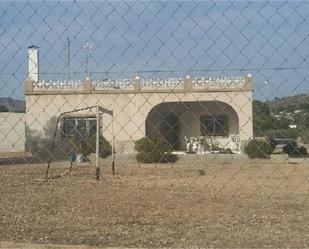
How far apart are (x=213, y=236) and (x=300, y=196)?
5.67m

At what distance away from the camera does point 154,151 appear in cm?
3012

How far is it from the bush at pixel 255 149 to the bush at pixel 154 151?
12.3 feet

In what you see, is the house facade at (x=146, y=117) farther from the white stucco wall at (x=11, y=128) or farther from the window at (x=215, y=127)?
the white stucco wall at (x=11, y=128)

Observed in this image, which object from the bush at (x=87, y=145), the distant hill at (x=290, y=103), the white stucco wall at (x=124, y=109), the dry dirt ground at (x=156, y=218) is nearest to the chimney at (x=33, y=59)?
the dry dirt ground at (x=156, y=218)

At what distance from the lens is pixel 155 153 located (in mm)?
30031

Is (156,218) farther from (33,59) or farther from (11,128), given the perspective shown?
(11,128)

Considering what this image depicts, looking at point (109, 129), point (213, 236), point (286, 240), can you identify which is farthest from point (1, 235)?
point (109, 129)

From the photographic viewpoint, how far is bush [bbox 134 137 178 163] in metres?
29.7

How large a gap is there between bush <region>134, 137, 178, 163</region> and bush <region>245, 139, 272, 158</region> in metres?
3.75

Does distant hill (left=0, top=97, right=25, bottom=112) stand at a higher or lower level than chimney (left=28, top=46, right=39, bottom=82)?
lower

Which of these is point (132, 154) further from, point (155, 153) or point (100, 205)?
point (100, 205)

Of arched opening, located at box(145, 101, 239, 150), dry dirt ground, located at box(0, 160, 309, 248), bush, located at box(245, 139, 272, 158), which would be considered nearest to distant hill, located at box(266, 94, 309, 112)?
dry dirt ground, located at box(0, 160, 309, 248)

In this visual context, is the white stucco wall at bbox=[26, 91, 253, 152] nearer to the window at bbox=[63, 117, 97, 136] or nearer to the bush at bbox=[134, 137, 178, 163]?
the window at bbox=[63, 117, 97, 136]

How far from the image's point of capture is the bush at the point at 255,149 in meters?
30.0
